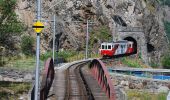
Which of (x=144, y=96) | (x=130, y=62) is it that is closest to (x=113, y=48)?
(x=130, y=62)

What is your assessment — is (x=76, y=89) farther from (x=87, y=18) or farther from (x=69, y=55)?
(x=87, y=18)

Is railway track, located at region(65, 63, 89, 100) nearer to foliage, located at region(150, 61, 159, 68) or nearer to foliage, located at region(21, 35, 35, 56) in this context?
foliage, located at region(21, 35, 35, 56)

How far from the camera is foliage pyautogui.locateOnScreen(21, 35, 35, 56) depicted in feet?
216

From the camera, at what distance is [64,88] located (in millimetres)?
33656

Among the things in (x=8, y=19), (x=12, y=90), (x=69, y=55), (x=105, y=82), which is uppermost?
(x=8, y=19)

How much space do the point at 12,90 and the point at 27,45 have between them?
1071 inches

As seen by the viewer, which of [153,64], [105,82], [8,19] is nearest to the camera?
[105,82]

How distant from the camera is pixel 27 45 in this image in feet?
218

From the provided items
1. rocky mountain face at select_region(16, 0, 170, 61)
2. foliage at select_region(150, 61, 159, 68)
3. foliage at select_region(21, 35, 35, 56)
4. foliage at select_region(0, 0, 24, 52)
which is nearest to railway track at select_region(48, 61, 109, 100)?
foliage at select_region(0, 0, 24, 52)

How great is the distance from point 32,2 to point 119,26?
18394 millimetres

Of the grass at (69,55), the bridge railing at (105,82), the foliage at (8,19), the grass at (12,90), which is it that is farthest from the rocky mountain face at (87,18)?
the bridge railing at (105,82)

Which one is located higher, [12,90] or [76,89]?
[76,89]

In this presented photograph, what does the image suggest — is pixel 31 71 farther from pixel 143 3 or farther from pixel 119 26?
pixel 143 3

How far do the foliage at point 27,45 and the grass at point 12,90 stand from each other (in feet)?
72.2
